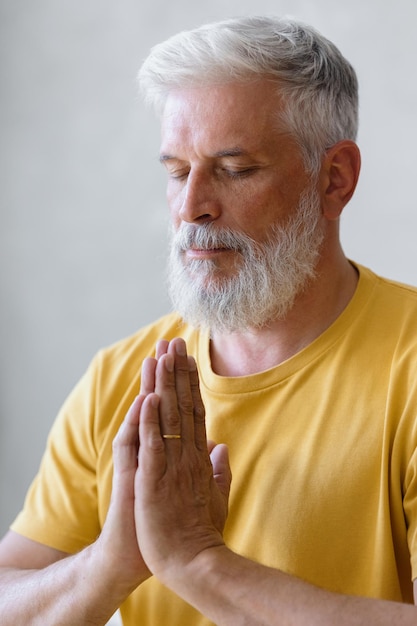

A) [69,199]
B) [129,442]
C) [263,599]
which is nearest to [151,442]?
[129,442]

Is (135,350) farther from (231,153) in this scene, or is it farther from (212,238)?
(231,153)

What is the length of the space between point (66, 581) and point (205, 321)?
0.49m

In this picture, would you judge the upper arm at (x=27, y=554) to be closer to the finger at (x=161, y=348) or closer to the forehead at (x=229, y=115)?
the finger at (x=161, y=348)

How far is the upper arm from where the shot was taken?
1797 millimetres

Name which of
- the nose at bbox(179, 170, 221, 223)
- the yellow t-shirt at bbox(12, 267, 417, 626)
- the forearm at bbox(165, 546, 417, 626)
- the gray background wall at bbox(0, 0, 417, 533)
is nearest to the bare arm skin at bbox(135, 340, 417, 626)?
the forearm at bbox(165, 546, 417, 626)

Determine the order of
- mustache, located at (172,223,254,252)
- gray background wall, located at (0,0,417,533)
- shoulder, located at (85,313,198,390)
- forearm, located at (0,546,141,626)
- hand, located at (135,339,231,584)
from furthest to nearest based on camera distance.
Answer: gray background wall, located at (0,0,417,533), shoulder, located at (85,313,198,390), mustache, located at (172,223,254,252), forearm, located at (0,546,141,626), hand, located at (135,339,231,584)

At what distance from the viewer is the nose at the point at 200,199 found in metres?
1.62

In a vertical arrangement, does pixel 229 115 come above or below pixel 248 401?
above

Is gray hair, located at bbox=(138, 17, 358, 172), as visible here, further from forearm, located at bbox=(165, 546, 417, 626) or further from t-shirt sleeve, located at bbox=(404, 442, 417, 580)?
forearm, located at bbox=(165, 546, 417, 626)

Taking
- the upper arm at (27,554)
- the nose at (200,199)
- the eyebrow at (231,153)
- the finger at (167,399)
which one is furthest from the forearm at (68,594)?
the eyebrow at (231,153)

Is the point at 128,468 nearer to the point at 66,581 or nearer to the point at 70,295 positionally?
the point at 66,581

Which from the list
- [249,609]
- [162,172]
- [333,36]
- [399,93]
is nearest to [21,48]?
[162,172]

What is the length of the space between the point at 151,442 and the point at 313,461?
11.7 inches

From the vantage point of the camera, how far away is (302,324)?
67.6 inches
